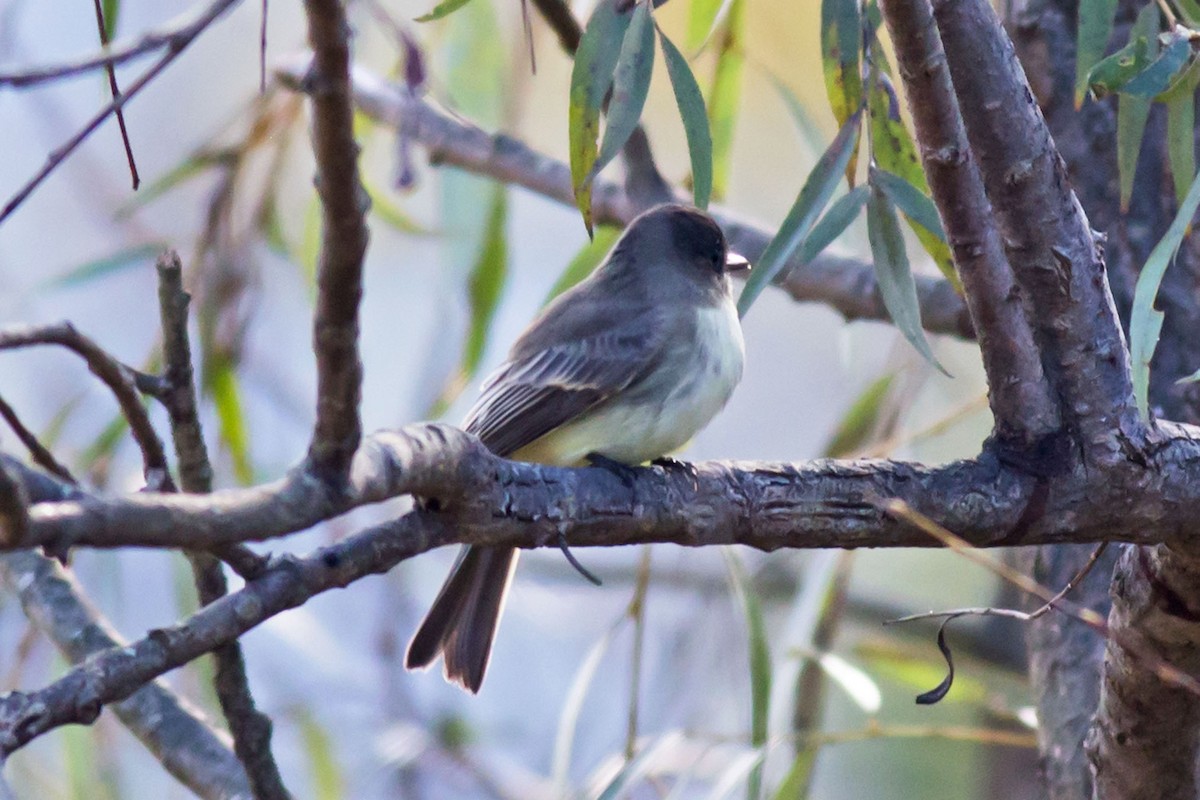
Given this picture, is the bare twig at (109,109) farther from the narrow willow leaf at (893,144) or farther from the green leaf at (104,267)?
the green leaf at (104,267)

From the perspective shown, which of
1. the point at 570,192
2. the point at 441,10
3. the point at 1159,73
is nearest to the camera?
the point at 1159,73

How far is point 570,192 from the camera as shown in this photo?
2.24m

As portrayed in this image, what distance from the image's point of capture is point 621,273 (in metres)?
2.14

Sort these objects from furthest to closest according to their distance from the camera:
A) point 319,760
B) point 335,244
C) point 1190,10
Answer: point 319,760 → point 1190,10 → point 335,244

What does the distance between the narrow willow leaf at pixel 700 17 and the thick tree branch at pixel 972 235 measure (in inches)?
21.0

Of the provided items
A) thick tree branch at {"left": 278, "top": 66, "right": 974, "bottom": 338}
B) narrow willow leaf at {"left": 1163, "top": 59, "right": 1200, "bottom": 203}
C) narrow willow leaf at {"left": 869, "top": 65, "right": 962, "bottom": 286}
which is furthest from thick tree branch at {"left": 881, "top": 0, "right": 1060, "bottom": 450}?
thick tree branch at {"left": 278, "top": 66, "right": 974, "bottom": 338}

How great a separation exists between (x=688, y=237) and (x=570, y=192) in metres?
0.23

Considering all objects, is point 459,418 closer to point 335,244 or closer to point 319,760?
point 319,760

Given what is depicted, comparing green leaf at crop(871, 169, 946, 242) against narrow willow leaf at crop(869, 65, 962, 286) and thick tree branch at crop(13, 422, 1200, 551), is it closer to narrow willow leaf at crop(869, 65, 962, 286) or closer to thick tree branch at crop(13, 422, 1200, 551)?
narrow willow leaf at crop(869, 65, 962, 286)

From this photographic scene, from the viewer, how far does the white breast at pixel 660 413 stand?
69.8 inches

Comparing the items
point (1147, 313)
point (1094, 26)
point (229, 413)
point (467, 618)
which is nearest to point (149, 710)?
point (467, 618)

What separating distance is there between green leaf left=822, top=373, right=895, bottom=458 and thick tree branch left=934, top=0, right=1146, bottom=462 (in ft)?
3.62

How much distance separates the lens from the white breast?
1773mm

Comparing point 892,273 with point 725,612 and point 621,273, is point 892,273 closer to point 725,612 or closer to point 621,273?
point 621,273
